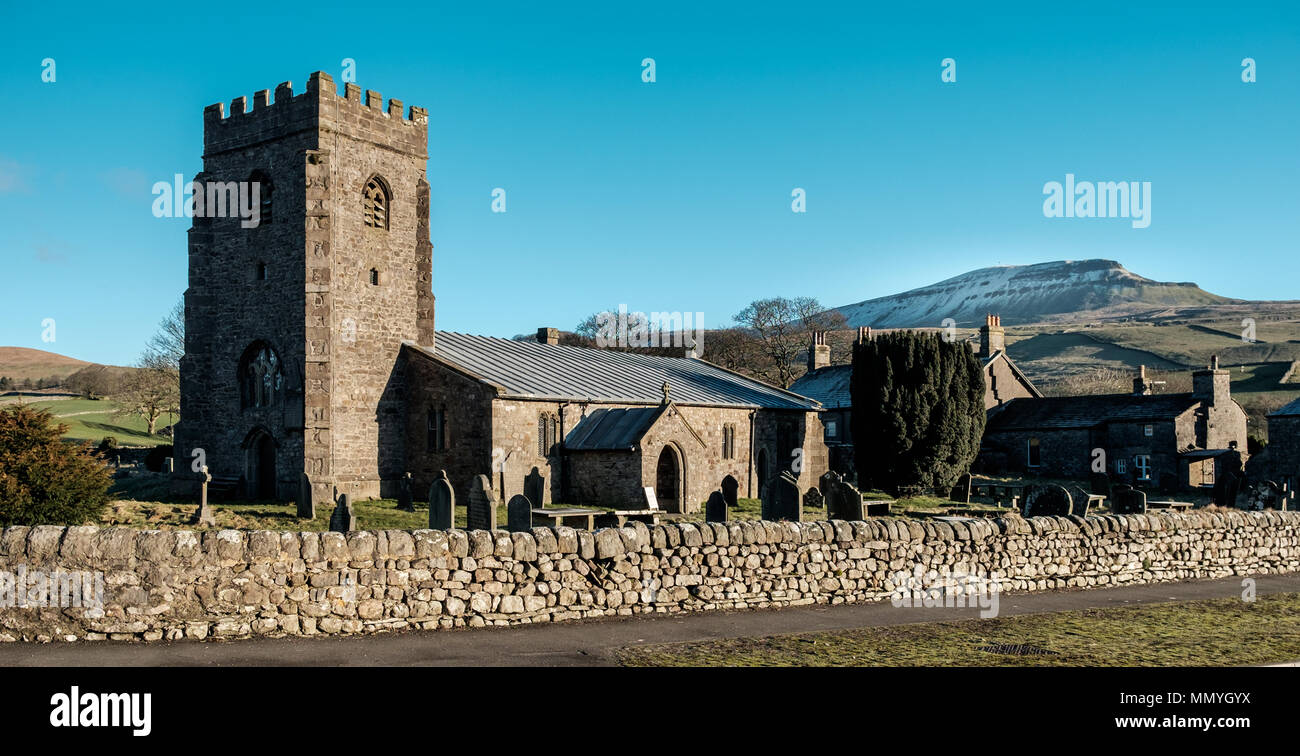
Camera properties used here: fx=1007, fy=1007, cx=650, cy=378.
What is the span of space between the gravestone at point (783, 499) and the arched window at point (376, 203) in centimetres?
1906

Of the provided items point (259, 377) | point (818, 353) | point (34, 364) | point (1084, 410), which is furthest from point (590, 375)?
point (34, 364)

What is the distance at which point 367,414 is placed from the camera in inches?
1244

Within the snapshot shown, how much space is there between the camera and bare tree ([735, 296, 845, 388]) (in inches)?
2803

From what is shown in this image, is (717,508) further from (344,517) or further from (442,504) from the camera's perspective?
(344,517)

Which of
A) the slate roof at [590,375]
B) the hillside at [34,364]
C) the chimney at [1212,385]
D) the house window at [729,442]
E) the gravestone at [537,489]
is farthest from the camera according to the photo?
the hillside at [34,364]

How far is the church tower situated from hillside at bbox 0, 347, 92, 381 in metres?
75.7

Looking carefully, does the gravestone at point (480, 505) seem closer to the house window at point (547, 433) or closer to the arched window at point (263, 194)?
the house window at point (547, 433)

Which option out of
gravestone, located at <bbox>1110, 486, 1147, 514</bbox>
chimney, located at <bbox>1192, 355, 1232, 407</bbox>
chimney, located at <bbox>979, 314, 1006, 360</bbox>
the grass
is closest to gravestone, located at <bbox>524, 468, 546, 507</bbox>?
gravestone, located at <bbox>1110, 486, 1147, 514</bbox>

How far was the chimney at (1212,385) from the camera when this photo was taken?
153 ft

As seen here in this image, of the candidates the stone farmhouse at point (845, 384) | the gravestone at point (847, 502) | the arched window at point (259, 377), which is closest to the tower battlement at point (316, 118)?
the arched window at point (259, 377)

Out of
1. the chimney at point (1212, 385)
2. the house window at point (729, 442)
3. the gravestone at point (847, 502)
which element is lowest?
the gravestone at point (847, 502)

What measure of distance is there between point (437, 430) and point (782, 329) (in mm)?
43884

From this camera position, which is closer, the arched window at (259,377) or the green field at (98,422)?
the arched window at (259,377)
